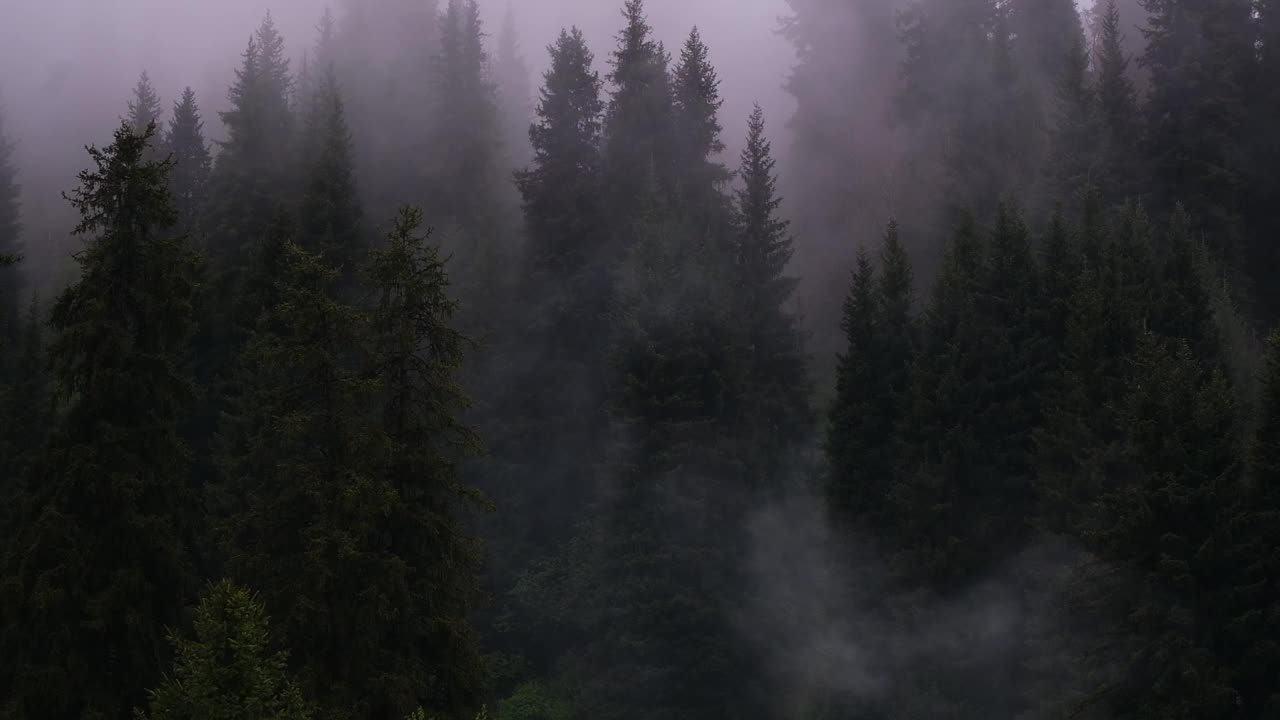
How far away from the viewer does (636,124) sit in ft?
162

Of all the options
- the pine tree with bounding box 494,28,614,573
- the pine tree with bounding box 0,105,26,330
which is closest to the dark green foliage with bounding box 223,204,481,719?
the pine tree with bounding box 494,28,614,573

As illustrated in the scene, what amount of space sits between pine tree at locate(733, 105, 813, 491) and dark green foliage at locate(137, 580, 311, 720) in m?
26.3

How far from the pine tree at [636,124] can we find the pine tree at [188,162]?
2180 cm

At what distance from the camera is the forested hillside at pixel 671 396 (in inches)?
735

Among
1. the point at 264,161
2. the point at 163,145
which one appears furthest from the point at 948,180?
the point at 163,145

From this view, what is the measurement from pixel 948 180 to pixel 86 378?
40.8 meters

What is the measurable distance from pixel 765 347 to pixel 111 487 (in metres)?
27.9

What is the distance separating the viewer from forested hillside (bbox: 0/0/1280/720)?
18.7m

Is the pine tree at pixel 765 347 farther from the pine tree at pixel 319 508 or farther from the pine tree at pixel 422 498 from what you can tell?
the pine tree at pixel 319 508

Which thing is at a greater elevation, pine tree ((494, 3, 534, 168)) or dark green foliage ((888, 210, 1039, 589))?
pine tree ((494, 3, 534, 168))

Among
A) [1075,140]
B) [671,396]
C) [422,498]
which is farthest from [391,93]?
[422,498]

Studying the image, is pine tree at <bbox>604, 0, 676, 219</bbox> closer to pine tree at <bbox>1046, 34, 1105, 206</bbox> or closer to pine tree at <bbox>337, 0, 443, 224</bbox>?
pine tree at <bbox>337, 0, 443, 224</bbox>

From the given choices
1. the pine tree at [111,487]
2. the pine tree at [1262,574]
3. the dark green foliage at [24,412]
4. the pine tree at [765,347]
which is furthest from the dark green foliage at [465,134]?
the pine tree at [1262,574]

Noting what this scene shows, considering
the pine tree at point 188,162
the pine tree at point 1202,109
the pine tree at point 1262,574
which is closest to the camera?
the pine tree at point 1262,574
